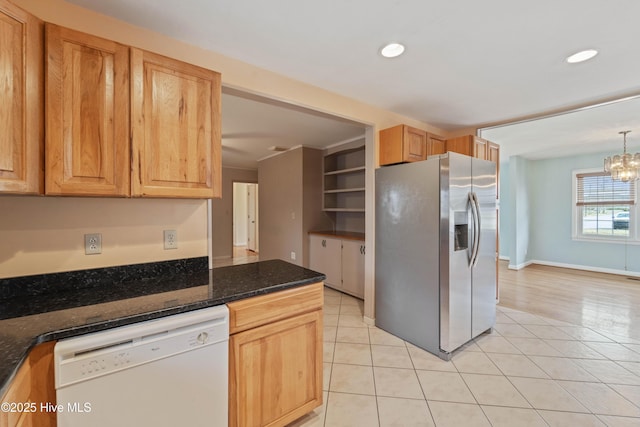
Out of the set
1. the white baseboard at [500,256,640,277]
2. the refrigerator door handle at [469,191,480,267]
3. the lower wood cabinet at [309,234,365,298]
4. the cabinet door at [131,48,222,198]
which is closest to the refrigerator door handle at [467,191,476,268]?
the refrigerator door handle at [469,191,480,267]

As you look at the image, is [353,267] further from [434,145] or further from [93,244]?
[93,244]

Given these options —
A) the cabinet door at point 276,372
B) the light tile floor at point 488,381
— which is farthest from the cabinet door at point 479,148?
the cabinet door at point 276,372

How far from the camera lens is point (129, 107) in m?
1.37

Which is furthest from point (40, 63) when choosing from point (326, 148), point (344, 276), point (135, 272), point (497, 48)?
point (326, 148)

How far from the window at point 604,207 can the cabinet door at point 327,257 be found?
17.3 feet

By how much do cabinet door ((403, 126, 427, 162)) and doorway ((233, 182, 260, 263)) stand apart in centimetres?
584

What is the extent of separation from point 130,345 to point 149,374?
0.52 ft

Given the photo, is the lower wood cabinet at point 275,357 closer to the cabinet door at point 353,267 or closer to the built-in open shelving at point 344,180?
the cabinet door at point 353,267

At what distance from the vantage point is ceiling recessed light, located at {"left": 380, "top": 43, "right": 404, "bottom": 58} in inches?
72.1

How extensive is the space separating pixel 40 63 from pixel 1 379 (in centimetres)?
128

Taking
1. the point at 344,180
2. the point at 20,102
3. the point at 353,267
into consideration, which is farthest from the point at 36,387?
the point at 344,180

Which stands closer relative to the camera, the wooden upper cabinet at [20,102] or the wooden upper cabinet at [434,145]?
the wooden upper cabinet at [20,102]

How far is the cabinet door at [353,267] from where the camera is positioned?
12.3 feet

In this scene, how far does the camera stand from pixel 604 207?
5.27m
